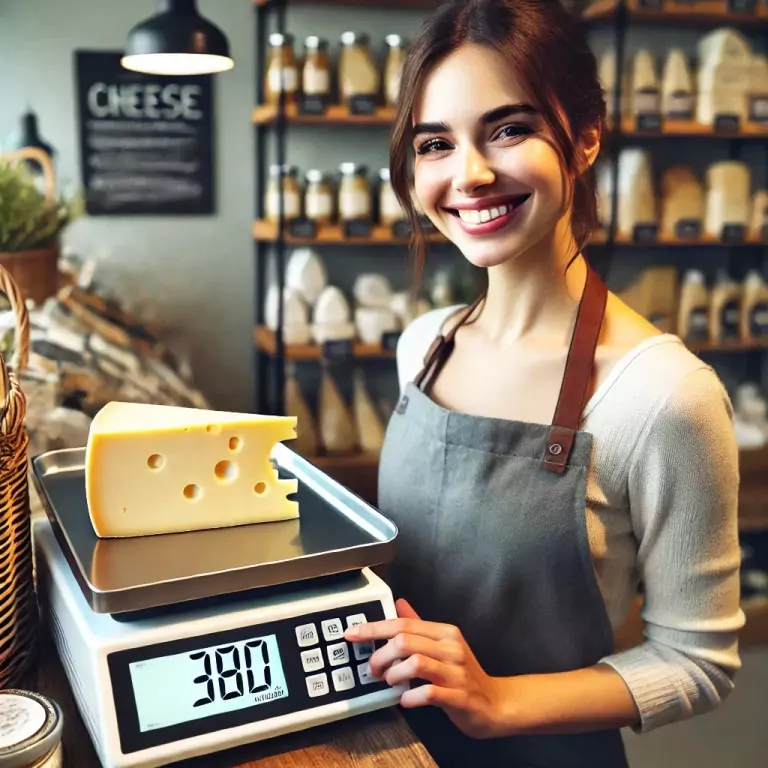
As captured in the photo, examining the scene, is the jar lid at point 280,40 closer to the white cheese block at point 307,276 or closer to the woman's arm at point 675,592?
the white cheese block at point 307,276

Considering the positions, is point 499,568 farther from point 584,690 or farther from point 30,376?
point 30,376

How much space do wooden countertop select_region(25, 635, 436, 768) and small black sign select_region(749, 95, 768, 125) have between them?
2.74 metres

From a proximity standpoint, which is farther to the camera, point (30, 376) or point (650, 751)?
point (650, 751)

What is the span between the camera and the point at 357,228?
2787 millimetres

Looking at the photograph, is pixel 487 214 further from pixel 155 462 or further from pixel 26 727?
pixel 26 727

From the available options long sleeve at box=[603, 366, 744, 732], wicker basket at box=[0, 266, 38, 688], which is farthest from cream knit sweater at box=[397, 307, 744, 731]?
wicker basket at box=[0, 266, 38, 688]

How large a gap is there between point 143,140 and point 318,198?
737 millimetres

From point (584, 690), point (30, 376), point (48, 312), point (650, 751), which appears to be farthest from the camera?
point (650, 751)

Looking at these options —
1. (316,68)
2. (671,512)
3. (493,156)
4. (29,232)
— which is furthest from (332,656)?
(316,68)

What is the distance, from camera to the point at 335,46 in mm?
2930

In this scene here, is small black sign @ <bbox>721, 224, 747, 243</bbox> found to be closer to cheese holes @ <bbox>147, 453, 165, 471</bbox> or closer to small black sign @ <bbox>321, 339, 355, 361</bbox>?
small black sign @ <bbox>321, 339, 355, 361</bbox>

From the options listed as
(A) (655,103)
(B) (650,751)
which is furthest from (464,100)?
(A) (655,103)

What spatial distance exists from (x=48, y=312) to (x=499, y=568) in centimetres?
127

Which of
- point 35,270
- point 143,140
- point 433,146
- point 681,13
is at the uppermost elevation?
point 681,13
